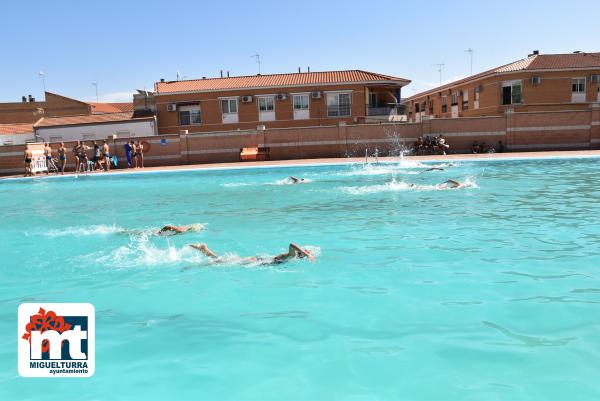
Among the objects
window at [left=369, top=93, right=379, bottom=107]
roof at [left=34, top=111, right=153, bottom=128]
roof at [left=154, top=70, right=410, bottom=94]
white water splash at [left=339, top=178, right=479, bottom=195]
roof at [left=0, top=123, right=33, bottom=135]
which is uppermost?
roof at [left=154, top=70, right=410, bottom=94]

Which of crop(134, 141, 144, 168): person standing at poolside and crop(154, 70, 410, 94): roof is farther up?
crop(154, 70, 410, 94): roof

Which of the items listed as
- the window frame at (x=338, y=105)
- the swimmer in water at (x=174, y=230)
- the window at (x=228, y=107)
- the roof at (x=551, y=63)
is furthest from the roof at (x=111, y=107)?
the swimmer in water at (x=174, y=230)

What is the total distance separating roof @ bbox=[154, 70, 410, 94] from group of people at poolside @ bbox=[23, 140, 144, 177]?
965cm

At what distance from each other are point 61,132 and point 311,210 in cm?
3060

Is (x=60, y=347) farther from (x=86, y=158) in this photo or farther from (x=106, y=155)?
(x=106, y=155)

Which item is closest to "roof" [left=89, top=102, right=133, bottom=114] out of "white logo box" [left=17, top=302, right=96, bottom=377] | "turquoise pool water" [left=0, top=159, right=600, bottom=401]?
"turquoise pool water" [left=0, top=159, right=600, bottom=401]

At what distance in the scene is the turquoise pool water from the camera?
4617 mm

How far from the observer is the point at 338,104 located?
3834 centimetres

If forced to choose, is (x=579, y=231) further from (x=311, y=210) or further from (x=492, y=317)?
(x=311, y=210)

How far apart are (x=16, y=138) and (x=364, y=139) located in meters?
27.0

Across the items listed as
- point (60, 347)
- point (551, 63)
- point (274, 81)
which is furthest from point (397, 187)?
point (551, 63)

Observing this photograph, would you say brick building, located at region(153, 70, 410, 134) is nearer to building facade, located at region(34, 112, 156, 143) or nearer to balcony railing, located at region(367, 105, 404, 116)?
balcony railing, located at region(367, 105, 404, 116)

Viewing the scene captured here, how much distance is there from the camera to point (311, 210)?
13352 mm

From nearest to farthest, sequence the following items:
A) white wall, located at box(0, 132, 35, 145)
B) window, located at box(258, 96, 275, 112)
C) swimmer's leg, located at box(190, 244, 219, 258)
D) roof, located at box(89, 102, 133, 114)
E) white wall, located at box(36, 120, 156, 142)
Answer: swimmer's leg, located at box(190, 244, 219, 258) < white wall, located at box(36, 120, 156, 142) < window, located at box(258, 96, 275, 112) < white wall, located at box(0, 132, 35, 145) < roof, located at box(89, 102, 133, 114)
